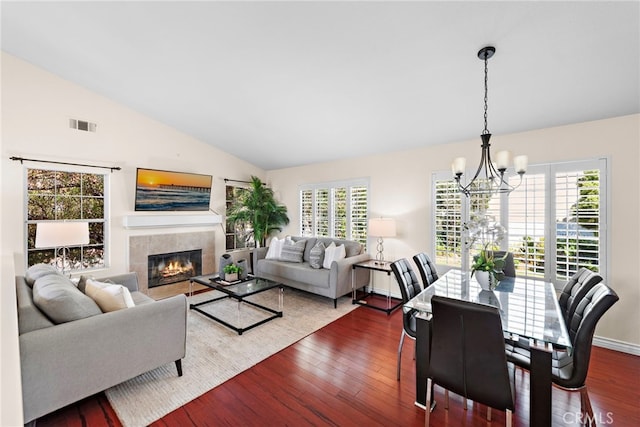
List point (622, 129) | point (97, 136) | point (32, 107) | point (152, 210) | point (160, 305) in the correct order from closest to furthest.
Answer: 1. point (160, 305)
2. point (622, 129)
3. point (32, 107)
4. point (97, 136)
5. point (152, 210)

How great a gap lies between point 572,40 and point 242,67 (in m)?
2.86

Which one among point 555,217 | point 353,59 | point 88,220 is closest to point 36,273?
point 88,220

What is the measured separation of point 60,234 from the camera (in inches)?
121

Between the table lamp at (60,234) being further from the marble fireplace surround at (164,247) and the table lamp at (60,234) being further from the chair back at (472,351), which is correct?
the chair back at (472,351)

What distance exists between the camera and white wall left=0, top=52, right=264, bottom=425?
130 inches

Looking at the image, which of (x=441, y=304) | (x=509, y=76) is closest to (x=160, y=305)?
(x=441, y=304)

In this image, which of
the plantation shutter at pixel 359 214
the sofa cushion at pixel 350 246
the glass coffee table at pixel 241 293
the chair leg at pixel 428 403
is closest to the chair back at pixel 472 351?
the chair leg at pixel 428 403

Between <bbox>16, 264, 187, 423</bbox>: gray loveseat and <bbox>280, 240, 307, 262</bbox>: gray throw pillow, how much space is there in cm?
266

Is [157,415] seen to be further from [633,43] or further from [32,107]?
[633,43]

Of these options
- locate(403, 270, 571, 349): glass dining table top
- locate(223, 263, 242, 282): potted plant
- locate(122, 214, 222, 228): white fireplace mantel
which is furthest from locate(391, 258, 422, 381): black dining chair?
locate(122, 214, 222, 228): white fireplace mantel

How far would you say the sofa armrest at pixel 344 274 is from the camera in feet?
13.3

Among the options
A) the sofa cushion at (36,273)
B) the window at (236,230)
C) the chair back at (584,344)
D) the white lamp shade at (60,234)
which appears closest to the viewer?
the chair back at (584,344)

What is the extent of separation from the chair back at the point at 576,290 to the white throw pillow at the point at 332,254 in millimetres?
2707

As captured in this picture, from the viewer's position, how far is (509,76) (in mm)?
2453
